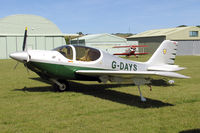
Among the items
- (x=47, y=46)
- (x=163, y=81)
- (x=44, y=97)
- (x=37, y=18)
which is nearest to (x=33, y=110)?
(x=44, y=97)

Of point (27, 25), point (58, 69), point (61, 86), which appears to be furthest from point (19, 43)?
point (58, 69)

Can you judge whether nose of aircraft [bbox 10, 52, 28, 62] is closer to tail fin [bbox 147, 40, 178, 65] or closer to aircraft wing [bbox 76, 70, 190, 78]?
aircraft wing [bbox 76, 70, 190, 78]

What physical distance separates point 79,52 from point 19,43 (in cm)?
4105

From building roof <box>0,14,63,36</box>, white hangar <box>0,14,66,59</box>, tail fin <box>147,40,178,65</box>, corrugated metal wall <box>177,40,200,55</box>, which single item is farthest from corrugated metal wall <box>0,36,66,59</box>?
tail fin <box>147,40,178,65</box>

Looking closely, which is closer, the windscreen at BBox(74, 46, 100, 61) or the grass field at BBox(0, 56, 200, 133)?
the grass field at BBox(0, 56, 200, 133)

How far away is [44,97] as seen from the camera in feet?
28.3

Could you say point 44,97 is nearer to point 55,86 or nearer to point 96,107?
point 55,86

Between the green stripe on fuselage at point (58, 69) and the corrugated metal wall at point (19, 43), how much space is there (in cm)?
3795

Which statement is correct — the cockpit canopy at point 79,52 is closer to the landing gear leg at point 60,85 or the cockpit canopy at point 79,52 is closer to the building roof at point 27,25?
the landing gear leg at point 60,85

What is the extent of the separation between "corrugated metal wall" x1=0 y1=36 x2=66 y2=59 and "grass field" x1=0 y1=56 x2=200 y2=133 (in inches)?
1511

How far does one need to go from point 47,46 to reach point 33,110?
43201mm

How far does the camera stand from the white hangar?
4612 centimetres

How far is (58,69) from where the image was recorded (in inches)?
345

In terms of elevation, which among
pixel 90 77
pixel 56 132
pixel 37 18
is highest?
pixel 37 18
